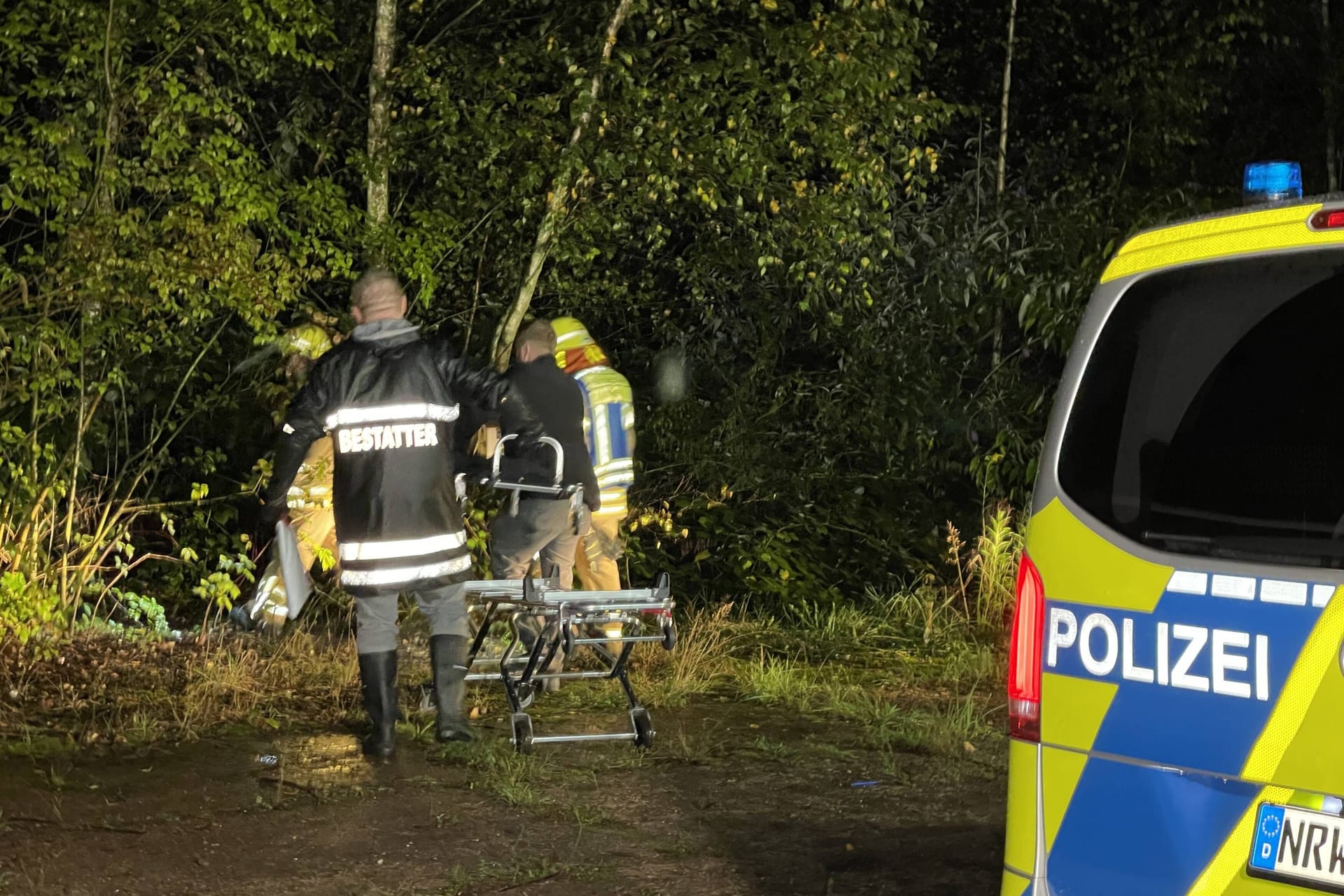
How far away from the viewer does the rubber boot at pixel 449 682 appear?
21.6ft

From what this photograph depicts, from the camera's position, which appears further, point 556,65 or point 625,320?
point 625,320

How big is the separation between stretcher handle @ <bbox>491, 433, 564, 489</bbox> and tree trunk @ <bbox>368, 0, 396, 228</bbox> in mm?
2468

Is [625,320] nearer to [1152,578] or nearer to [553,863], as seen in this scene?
[553,863]

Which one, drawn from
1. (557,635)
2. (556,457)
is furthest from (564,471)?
(557,635)

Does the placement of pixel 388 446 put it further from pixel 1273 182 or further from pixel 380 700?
pixel 1273 182

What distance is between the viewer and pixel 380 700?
20.9ft

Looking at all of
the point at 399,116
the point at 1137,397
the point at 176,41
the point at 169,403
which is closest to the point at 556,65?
the point at 399,116

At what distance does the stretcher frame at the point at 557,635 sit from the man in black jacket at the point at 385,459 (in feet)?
1.20

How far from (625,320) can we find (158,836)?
22.7ft

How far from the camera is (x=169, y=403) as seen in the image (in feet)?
30.8

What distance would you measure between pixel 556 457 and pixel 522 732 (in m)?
1.51

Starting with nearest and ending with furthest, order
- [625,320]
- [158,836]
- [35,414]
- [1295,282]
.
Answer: [1295,282]
[158,836]
[35,414]
[625,320]

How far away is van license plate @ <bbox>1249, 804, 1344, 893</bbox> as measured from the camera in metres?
2.75

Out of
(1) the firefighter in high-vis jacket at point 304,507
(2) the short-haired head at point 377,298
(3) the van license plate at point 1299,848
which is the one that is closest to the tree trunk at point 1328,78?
(1) the firefighter in high-vis jacket at point 304,507
